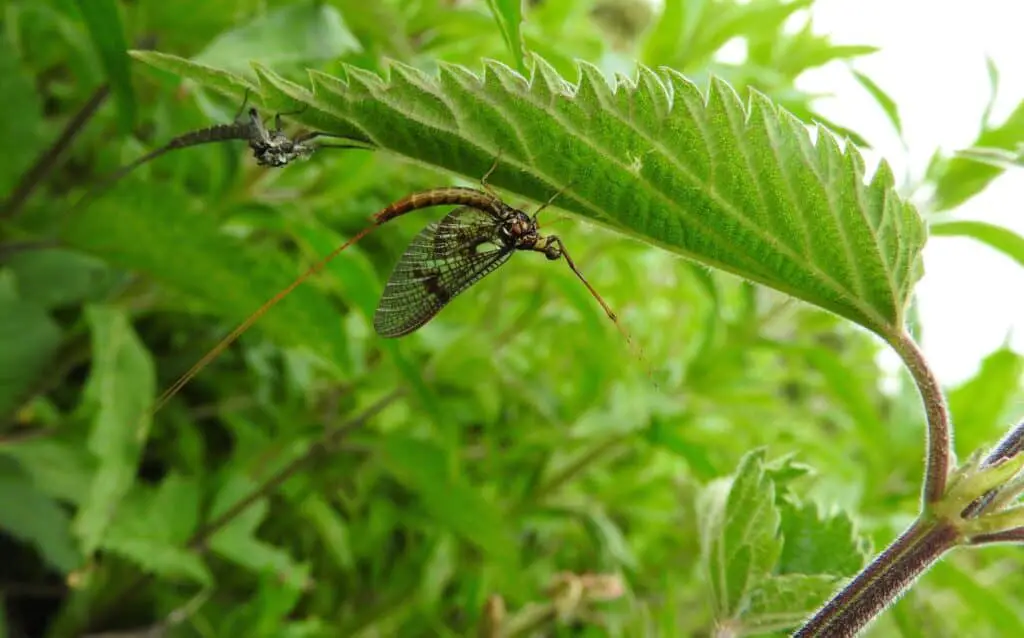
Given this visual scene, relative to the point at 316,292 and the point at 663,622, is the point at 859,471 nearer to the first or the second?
the point at 663,622

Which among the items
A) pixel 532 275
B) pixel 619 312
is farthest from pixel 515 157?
pixel 619 312

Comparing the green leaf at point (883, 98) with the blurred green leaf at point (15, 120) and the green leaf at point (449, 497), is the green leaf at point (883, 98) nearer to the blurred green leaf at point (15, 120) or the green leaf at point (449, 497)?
the green leaf at point (449, 497)

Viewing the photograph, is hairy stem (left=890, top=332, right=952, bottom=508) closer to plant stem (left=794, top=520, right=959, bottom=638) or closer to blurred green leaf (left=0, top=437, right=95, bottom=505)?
plant stem (left=794, top=520, right=959, bottom=638)

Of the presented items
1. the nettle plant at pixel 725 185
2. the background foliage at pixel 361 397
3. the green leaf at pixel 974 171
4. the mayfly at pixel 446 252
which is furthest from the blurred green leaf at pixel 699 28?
the nettle plant at pixel 725 185

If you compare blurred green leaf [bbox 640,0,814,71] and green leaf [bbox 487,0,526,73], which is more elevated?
green leaf [bbox 487,0,526,73]

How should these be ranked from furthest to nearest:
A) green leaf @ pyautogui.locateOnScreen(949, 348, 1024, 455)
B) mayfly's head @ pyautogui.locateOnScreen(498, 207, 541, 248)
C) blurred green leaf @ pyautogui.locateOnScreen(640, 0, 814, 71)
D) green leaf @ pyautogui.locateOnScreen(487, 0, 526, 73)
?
1. green leaf @ pyautogui.locateOnScreen(949, 348, 1024, 455)
2. blurred green leaf @ pyautogui.locateOnScreen(640, 0, 814, 71)
3. mayfly's head @ pyautogui.locateOnScreen(498, 207, 541, 248)
4. green leaf @ pyautogui.locateOnScreen(487, 0, 526, 73)

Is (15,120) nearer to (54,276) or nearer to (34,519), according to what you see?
(54,276)

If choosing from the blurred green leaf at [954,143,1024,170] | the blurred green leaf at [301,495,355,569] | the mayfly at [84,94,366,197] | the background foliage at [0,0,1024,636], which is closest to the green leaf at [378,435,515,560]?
the background foliage at [0,0,1024,636]
